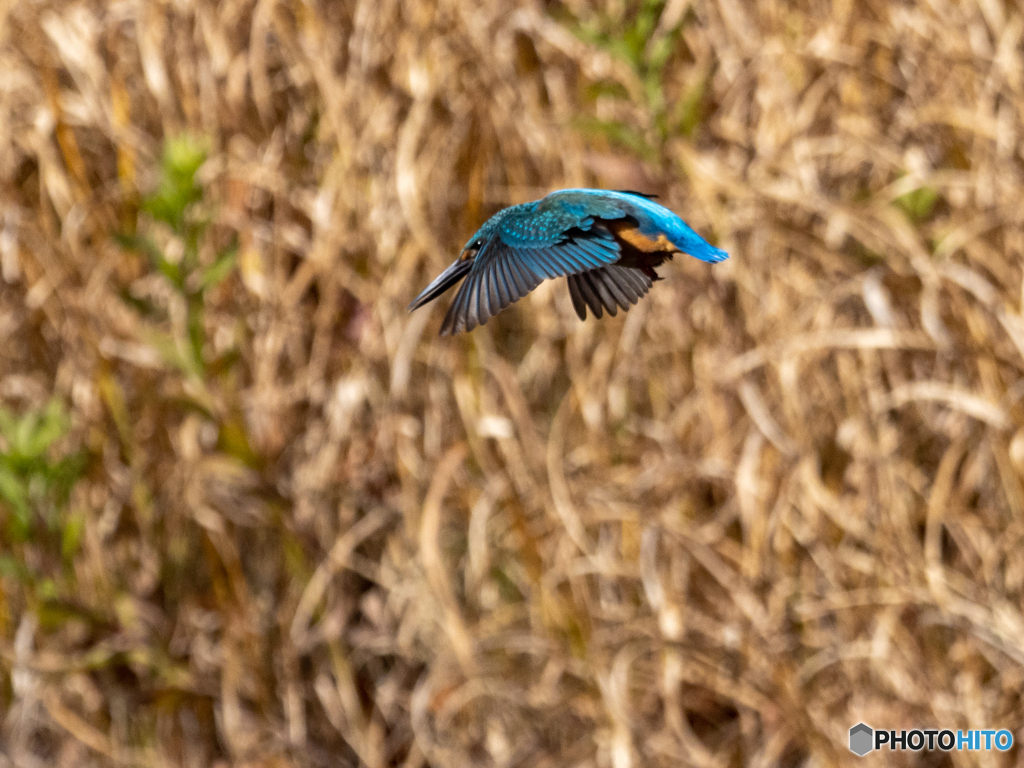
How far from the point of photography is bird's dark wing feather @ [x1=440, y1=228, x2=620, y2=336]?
1.87 ft

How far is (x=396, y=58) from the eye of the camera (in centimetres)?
219

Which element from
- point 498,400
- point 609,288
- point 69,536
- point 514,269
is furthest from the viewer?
point 498,400

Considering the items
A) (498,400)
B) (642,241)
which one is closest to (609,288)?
(642,241)

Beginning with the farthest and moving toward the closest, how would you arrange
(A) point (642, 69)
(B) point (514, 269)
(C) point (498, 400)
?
(C) point (498, 400)
(A) point (642, 69)
(B) point (514, 269)

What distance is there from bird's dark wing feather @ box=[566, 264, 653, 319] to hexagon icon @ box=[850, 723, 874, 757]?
128 cm

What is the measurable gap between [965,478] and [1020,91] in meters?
0.65

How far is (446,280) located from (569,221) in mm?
88

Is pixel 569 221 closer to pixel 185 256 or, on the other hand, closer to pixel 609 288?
pixel 609 288

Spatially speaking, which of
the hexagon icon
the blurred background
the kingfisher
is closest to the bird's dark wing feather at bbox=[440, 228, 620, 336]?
the kingfisher

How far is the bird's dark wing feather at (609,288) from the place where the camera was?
679mm

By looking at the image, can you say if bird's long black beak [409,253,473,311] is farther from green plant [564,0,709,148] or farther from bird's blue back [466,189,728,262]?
green plant [564,0,709,148]

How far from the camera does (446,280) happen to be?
65 cm

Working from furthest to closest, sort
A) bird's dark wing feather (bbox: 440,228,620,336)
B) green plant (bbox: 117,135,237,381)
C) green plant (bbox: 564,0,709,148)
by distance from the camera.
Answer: green plant (bbox: 117,135,237,381) < green plant (bbox: 564,0,709,148) < bird's dark wing feather (bbox: 440,228,620,336)

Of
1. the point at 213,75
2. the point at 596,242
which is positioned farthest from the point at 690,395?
the point at 596,242
